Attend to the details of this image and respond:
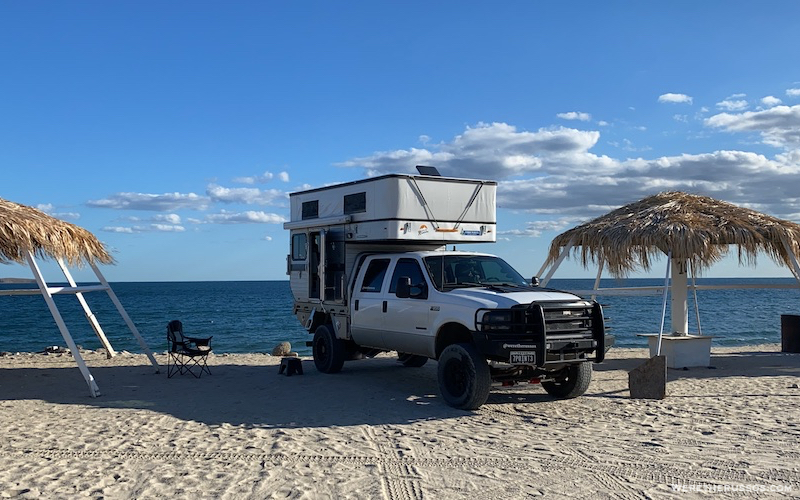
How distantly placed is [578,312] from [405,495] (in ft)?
13.7

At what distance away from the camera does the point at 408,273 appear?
10391 millimetres

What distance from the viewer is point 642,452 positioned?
22.4 ft

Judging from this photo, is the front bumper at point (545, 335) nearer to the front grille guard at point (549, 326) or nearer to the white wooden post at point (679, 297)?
the front grille guard at point (549, 326)

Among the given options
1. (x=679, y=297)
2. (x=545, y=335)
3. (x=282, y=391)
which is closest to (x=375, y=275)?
(x=282, y=391)

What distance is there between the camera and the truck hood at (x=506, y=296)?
28.6ft

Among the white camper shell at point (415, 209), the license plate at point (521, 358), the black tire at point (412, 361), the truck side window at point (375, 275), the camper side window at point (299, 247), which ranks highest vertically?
the white camper shell at point (415, 209)

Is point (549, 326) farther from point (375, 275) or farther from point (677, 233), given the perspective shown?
point (677, 233)

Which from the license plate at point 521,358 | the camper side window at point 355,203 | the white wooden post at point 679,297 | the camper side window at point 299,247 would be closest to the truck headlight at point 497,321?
the license plate at point 521,358

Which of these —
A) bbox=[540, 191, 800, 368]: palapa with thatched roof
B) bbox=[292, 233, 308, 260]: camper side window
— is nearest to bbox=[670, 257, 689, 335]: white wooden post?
bbox=[540, 191, 800, 368]: palapa with thatched roof

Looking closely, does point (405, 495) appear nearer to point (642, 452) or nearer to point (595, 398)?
point (642, 452)

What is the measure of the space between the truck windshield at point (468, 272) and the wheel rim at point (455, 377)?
3.54 feet

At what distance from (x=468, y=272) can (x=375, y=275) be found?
171 cm

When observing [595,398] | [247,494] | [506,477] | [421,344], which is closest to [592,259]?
[595,398]

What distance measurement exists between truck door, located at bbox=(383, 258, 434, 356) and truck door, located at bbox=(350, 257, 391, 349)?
0.61 ft
